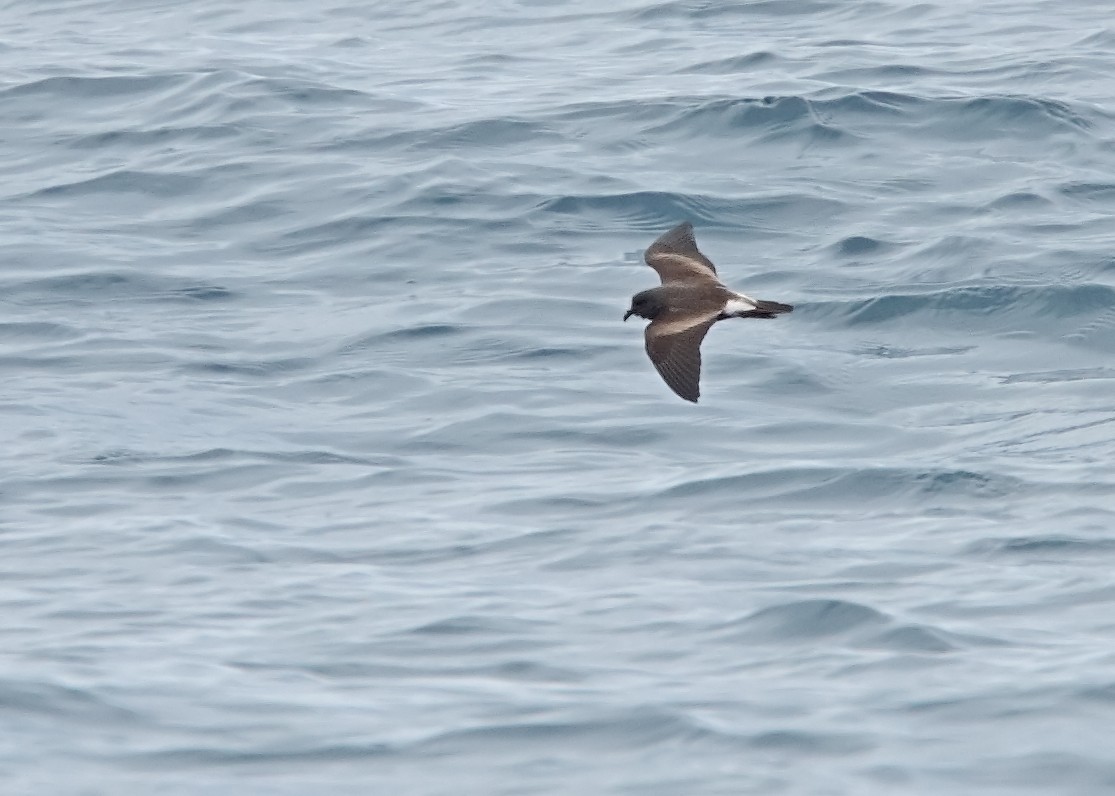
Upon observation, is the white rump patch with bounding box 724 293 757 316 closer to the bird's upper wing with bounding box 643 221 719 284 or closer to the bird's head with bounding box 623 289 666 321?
the bird's head with bounding box 623 289 666 321

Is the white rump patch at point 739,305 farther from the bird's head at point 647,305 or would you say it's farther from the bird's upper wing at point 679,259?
the bird's upper wing at point 679,259

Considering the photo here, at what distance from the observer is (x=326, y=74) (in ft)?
51.6

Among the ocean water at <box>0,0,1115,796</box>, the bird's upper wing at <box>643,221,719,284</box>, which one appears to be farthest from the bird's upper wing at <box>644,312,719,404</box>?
the bird's upper wing at <box>643,221,719,284</box>

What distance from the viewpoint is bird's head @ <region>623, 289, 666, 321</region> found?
922 centimetres

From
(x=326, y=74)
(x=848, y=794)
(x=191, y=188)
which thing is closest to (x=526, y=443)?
(x=848, y=794)

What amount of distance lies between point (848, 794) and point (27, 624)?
3027 millimetres

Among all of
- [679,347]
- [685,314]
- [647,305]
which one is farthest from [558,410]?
[679,347]

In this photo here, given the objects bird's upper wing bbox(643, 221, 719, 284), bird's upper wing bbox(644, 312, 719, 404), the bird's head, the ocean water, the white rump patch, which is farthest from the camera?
bird's upper wing bbox(643, 221, 719, 284)

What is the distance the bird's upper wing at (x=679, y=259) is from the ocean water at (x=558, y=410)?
51cm

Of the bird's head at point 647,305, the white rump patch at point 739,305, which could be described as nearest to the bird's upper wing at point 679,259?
the bird's head at point 647,305

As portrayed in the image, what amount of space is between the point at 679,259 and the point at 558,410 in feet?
3.24

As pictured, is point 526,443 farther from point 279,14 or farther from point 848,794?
point 279,14

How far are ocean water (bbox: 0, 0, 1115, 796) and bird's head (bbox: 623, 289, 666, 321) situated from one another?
1.68 ft

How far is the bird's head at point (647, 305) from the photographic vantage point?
922 centimetres
